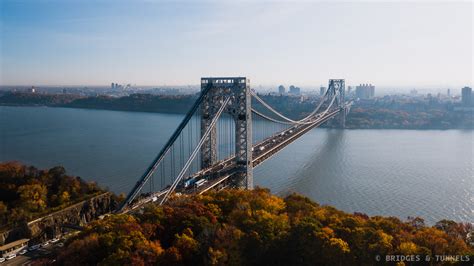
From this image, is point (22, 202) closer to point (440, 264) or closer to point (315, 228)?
point (315, 228)

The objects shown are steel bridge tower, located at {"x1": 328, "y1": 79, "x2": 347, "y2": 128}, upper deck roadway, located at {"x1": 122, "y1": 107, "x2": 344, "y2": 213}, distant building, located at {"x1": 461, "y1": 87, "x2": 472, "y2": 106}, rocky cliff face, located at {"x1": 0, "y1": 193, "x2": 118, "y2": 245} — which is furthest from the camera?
distant building, located at {"x1": 461, "y1": 87, "x2": 472, "y2": 106}

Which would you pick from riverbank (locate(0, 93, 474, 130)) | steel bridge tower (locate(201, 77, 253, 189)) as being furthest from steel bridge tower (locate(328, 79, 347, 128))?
steel bridge tower (locate(201, 77, 253, 189))

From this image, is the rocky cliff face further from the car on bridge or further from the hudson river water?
the car on bridge

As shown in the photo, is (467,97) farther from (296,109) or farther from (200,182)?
(200,182)

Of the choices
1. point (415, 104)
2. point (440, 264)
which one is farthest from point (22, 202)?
point (415, 104)

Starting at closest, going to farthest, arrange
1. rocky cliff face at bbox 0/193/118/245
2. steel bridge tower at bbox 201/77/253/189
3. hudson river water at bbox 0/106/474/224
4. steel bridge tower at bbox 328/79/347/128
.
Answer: rocky cliff face at bbox 0/193/118/245
steel bridge tower at bbox 201/77/253/189
hudson river water at bbox 0/106/474/224
steel bridge tower at bbox 328/79/347/128

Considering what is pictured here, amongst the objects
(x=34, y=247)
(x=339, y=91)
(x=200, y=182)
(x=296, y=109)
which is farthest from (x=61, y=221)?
(x=296, y=109)
